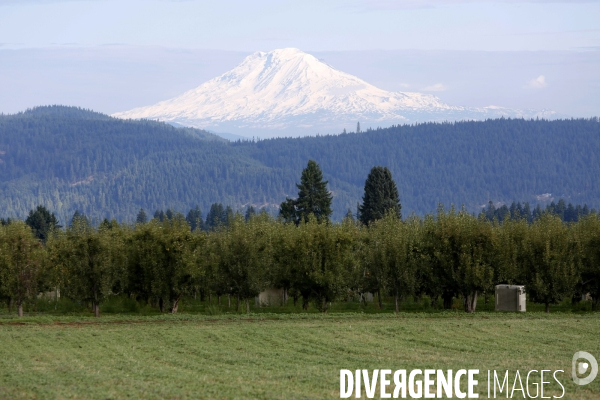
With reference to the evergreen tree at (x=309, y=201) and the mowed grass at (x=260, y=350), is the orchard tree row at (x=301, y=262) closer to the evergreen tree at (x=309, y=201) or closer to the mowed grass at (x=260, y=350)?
the mowed grass at (x=260, y=350)

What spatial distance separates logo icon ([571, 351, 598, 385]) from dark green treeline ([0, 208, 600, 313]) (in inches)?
765

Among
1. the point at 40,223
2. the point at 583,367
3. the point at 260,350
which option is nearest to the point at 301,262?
the point at 260,350

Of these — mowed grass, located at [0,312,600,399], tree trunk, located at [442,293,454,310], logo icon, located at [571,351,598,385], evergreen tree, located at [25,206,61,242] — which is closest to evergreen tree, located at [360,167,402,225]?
evergreen tree, located at [25,206,61,242]

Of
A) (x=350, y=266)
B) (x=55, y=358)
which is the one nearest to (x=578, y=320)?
(x=350, y=266)

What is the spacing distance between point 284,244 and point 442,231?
9.30 metres

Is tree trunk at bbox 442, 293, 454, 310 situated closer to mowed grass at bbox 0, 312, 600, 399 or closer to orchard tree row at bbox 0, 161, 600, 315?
orchard tree row at bbox 0, 161, 600, 315

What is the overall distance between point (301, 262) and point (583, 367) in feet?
83.0

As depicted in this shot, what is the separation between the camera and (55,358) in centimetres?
2602

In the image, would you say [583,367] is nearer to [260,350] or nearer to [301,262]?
[260,350]

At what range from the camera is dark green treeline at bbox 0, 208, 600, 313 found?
4500cm

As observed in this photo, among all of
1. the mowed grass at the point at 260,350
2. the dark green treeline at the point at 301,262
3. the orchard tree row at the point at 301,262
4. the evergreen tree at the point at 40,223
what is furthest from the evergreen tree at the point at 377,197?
the mowed grass at the point at 260,350

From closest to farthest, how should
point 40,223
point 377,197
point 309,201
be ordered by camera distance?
point 309,201, point 377,197, point 40,223

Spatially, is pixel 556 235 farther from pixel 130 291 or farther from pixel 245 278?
pixel 130 291

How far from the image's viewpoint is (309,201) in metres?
83.4
